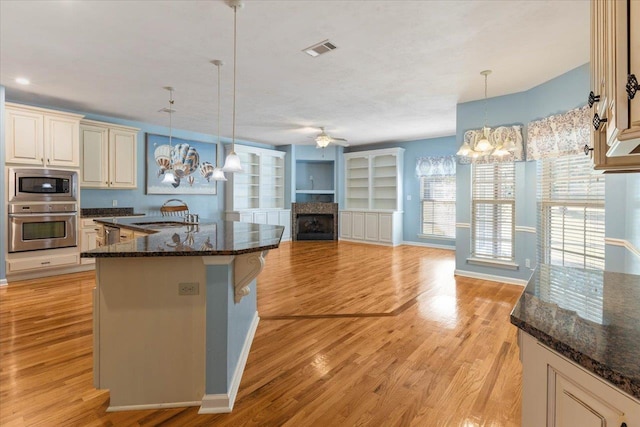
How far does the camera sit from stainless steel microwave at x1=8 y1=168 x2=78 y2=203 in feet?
14.5

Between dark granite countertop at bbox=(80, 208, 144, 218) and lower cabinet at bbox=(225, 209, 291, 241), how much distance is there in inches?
86.7

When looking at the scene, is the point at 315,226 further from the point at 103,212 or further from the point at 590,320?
the point at 590,320

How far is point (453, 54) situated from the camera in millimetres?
3229

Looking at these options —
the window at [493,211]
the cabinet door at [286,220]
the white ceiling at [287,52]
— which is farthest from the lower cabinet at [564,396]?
the cabinet door at [286,220]

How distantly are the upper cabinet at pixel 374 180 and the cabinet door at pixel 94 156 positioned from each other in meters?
5.68

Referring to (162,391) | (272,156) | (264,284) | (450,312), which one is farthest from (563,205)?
(272,156)

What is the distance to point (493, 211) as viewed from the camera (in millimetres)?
4727

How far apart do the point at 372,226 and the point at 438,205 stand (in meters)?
1.71

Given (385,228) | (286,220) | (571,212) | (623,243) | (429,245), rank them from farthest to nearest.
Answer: (286,220)
(385,228)
(429,245)
(571,212)
(623,243)

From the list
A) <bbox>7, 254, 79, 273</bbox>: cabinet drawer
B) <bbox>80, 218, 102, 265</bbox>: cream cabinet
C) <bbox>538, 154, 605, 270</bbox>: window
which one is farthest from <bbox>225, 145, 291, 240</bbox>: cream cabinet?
<bbox>538, 154, 605, 270</bbox>: window

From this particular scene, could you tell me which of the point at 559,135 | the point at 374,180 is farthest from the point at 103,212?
the point at 559,135

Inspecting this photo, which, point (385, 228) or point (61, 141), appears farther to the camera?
point (385, 228)

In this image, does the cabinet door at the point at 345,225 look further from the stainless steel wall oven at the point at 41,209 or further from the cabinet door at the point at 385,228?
the stainless steel wall oven at the point at 41,209

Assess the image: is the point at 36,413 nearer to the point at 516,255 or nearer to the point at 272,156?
the point at 516,255
